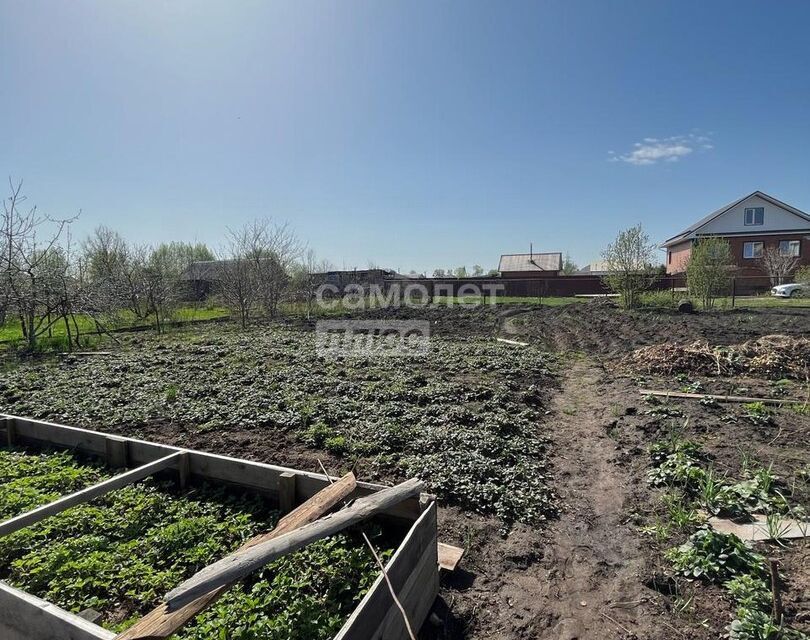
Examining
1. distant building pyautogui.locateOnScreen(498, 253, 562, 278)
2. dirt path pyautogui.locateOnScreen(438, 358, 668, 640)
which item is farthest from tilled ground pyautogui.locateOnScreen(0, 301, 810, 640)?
distant building pyautogui.locateOnScreen(498, 253, 562, 278)

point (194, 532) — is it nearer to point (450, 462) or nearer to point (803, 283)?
point (450, 462)

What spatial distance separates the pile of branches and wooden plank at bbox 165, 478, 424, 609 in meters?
6.79

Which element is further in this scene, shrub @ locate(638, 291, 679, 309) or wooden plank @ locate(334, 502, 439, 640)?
shrub @ locate(638, 291, 679, 309)

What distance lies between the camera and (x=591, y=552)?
115 inches

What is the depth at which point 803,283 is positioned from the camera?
62.0 feet

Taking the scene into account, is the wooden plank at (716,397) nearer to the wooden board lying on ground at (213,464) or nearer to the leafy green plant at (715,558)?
the leafy green plant at (715,558)

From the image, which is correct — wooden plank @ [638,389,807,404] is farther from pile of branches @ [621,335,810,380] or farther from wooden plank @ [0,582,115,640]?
wooden plank @ [0,582,115,640]

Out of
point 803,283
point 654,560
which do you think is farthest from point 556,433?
point 803,283

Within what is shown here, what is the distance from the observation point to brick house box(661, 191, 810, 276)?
27.0 meters

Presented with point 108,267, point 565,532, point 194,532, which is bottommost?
point 565,532

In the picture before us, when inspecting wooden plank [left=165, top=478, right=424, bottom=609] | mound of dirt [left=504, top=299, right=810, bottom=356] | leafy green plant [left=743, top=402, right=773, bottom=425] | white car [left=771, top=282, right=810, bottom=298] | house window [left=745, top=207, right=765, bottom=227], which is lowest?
leafy green plant [left=743, top=402, right=773, bottom=425]

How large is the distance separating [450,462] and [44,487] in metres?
3.66

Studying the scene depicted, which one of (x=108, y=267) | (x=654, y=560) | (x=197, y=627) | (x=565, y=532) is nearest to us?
(x=197, y=627)

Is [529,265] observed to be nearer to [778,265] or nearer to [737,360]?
[778,265]
